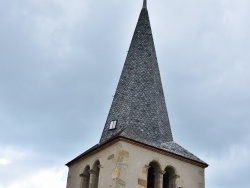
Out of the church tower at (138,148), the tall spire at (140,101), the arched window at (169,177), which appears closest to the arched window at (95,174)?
the church tower at (138,148)

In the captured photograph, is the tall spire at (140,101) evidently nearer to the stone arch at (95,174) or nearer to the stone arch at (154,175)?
Result: the stone arch at (154,175)

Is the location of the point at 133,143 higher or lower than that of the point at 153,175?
higher

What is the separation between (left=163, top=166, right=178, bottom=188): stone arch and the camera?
17.6 m

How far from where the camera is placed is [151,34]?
22328 millimetres

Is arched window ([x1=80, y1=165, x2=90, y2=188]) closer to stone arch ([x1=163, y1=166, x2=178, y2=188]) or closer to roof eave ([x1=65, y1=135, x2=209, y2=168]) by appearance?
roof eave ([x1=65, y1=135, x2=209, y2=168])

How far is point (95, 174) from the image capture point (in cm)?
1798

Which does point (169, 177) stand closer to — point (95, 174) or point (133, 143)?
point (133, 143)

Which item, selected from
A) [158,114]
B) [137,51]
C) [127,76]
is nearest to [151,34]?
[137,51]

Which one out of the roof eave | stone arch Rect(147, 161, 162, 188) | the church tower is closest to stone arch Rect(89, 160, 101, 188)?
the church tower

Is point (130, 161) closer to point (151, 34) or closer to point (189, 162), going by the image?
point (189, 162)

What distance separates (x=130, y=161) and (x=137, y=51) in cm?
609

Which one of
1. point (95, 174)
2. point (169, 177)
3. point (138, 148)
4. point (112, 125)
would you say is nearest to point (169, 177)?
point (169, 177)

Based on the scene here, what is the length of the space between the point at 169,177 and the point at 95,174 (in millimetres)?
2606

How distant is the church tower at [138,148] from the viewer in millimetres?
16875
